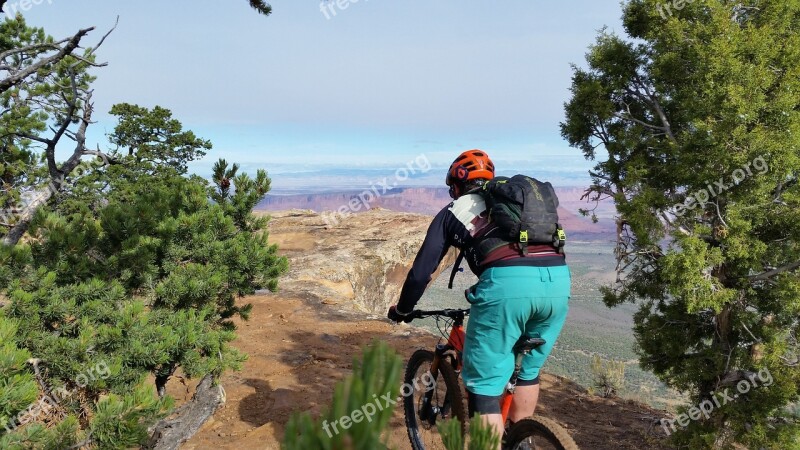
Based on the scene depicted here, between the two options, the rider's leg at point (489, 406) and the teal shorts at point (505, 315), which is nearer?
the teal shorts at point (505, 315)

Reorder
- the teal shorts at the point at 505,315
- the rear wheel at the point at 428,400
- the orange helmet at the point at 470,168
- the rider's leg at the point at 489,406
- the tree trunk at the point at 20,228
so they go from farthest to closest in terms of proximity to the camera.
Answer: the tree trunk at the point at 20,228 < the rear wheel at the point at 428,400 < the orange helmet at the point at 470,168 < the rider's leg at the point at 489,406 < the teal shorts at the point at 505,315

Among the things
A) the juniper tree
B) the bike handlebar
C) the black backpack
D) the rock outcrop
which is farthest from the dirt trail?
the black backpack

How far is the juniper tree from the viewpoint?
6.10 metres

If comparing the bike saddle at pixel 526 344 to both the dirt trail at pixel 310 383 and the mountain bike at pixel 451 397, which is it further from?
the dirt trail at pixel 310 383

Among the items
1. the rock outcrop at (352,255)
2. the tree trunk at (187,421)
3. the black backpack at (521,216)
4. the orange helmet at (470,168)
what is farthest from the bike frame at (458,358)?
the rock outcrop at (352,255)

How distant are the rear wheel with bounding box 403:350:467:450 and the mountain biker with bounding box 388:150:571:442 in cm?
74

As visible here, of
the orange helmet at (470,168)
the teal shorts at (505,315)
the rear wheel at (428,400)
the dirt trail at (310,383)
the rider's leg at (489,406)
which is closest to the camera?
the teal shorts at (505,315)

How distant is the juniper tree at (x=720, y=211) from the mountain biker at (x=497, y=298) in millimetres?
4094

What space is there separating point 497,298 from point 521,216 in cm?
59

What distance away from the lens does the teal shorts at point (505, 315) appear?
Answer: 9.80ft

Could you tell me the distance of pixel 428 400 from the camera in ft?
14.5

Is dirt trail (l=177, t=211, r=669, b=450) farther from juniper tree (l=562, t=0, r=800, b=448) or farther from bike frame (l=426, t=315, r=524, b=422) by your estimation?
juniper tree (l=562, t=0, r=800, b=448)

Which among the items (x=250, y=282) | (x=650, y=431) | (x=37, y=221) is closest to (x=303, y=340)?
(x=250, y=282)

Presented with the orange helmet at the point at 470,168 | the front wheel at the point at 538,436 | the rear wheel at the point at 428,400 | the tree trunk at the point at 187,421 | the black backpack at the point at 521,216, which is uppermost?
the orange helmet at the point at 470,168
